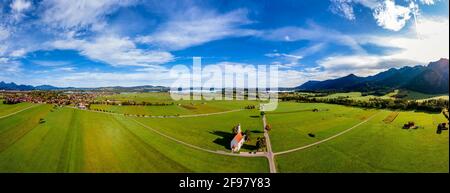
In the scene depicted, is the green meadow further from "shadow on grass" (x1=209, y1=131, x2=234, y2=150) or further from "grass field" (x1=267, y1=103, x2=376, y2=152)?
"grass field" (x1=267, y1=103, x2=376, y2=152)

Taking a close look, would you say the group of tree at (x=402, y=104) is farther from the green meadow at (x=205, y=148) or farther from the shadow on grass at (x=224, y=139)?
the shadow on grass at (x=224, y=139)

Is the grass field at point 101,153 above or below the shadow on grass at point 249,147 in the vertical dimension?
above

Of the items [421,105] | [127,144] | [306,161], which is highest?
[421,105]

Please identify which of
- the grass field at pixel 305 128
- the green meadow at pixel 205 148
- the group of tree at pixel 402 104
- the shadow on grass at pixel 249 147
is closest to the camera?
the green meadow at pixel 205 148

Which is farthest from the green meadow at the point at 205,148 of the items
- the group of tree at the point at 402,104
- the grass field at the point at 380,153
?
the group of tree at the point at 402,104

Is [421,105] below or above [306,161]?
above
